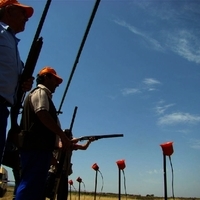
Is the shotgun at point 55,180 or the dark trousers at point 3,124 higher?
the dark trousers at point 3,124

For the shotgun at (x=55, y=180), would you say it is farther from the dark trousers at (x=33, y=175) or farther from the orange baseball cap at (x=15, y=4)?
the orange baseball cap at (x=15, y=4)

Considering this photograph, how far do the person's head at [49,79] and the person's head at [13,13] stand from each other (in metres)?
1.07

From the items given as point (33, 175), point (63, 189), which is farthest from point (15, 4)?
point (63, 189)

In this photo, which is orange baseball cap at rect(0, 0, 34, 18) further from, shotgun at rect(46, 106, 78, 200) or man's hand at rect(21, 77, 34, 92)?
shotgun at rect(46, 106, 78, 200)

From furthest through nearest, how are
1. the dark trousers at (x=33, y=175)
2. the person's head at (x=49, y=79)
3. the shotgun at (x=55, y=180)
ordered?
the shotgun at (x=55, y=180), the person's head at (x=49, y=79), the dark trousers at (x=33, y=175)

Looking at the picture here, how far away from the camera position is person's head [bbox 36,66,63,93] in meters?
3.96

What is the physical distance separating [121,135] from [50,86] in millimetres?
2227

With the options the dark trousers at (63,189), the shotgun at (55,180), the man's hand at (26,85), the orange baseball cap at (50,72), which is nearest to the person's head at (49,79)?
the orange baseball cap at (50,72)

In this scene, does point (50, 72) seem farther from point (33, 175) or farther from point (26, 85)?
point (33, 175)

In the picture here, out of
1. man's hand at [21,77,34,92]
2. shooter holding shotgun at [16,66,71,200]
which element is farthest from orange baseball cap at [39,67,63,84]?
man's hand at [21,77,34,92]

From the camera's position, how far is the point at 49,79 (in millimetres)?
4000

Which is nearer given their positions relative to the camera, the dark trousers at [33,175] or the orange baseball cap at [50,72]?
the dark trousers at [33,175]

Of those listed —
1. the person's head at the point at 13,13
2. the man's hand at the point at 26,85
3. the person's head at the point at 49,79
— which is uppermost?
the person's head at the point at 13,13

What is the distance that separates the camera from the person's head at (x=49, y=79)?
3963mm
